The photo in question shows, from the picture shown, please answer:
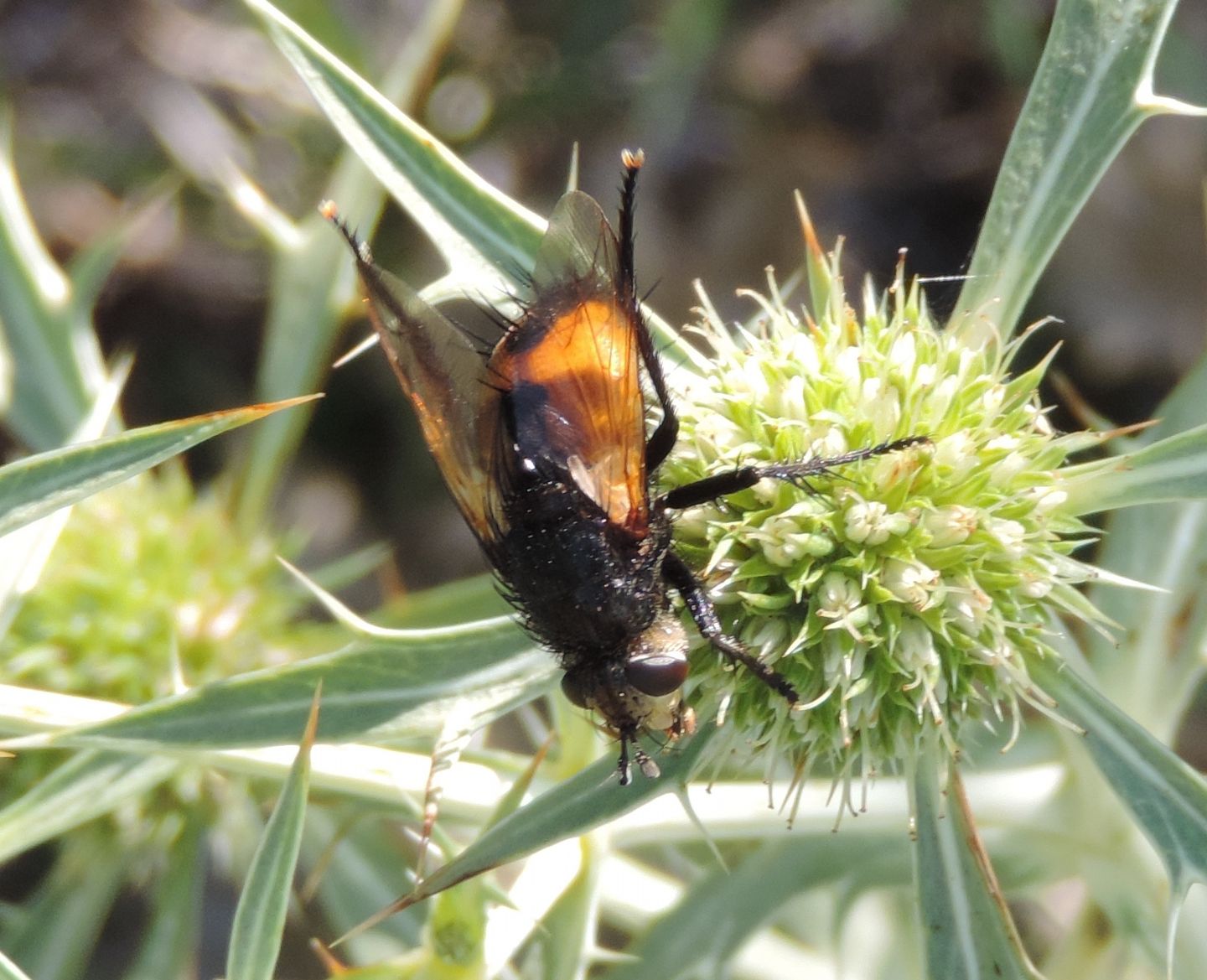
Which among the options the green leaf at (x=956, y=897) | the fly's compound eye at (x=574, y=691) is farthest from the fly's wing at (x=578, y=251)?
the green leaf at (x=956, y=897)

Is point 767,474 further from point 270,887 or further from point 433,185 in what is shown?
point 270,887

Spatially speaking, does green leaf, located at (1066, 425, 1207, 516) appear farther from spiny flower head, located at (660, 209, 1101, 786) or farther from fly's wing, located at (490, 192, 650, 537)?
fly's wing, located at (490, 192, 650, 537)

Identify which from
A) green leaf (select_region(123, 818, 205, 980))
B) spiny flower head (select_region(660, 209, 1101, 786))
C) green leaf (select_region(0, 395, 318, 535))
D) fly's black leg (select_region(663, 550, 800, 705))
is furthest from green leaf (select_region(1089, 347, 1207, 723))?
green leaf (select_region(123, 818, 205, 980))

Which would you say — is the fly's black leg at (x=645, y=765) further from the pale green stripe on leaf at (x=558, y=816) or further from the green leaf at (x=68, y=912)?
the green leaf at (x=68, y=912)

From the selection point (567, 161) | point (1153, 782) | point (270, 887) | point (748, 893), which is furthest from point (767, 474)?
point (567, 161)

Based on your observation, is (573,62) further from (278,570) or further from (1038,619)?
(1038,619)
